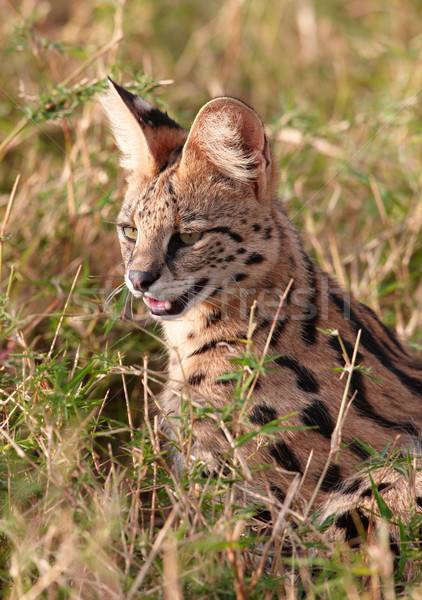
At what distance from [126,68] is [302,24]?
4.38 meters

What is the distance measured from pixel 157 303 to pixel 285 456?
900 millimetres

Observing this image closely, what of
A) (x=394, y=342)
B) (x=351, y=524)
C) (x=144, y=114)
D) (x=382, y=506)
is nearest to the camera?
(x=382, y=506)

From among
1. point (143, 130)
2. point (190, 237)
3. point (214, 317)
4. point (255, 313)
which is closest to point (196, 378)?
point (214, 317)

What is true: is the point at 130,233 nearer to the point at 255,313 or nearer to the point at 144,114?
the point at 144,114

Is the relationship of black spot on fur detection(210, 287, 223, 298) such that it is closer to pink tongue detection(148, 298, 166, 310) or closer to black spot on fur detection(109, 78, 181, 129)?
pink tongue detection(148, 298, 166, 310)

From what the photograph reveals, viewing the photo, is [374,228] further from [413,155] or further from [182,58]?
[182,58]

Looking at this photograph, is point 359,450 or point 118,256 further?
point 118,256

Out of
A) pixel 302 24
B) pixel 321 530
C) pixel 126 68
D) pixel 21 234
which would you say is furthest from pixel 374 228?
pixel 302 24

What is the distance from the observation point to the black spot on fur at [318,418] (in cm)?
304

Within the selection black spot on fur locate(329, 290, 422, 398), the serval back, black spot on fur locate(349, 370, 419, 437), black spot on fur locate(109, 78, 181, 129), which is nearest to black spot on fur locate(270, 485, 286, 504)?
the serval back

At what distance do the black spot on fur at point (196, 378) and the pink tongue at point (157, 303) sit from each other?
1.13 ft

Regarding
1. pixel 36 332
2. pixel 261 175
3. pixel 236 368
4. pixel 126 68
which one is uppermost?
pixel 126 68

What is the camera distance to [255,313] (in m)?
3.16

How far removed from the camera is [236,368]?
9.94 ft
